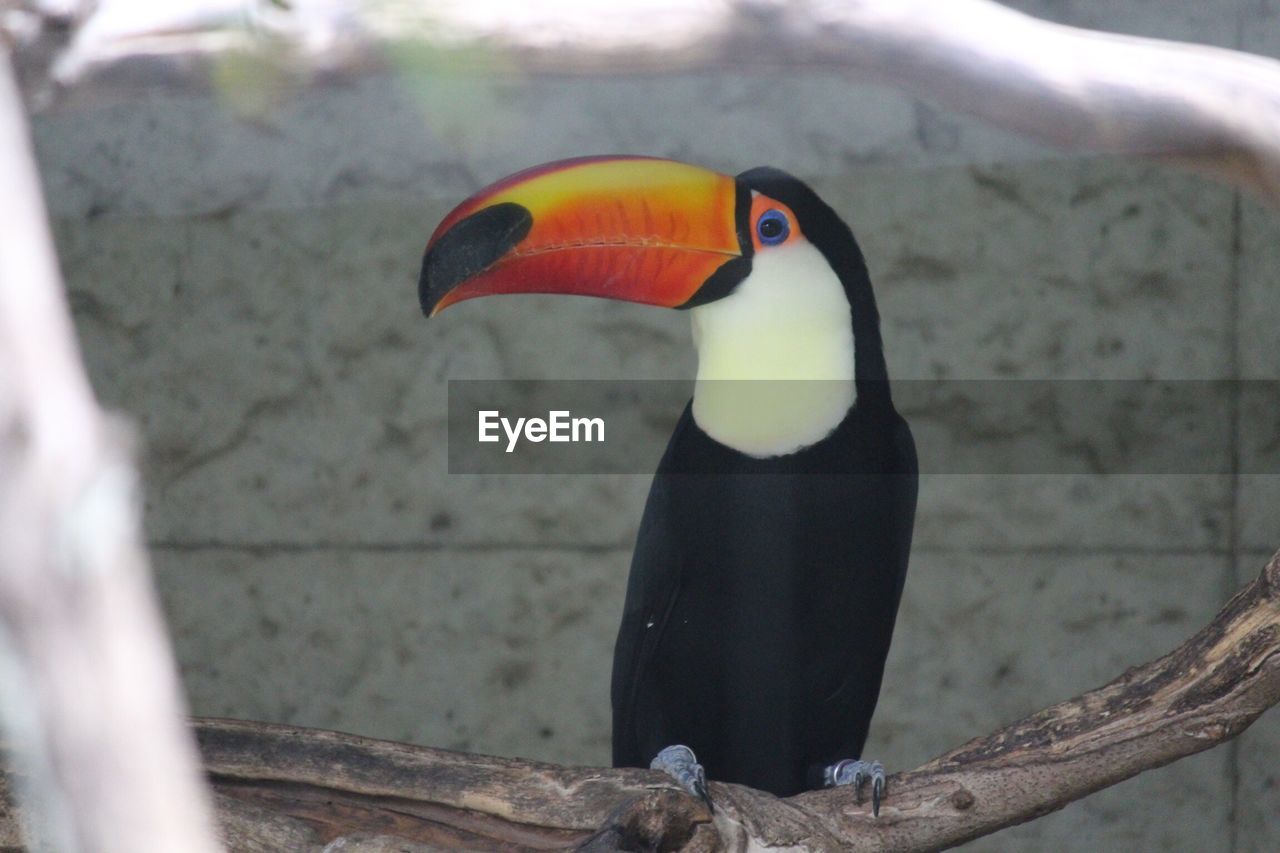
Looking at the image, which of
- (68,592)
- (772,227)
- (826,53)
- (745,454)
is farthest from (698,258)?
(68,592)

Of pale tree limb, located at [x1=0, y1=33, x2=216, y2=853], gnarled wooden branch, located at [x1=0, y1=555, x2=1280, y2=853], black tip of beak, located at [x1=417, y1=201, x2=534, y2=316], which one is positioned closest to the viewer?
pale tree limb, located at [x1=0, y1=33, x2=216, y2=853]

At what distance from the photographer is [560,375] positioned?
106 inches

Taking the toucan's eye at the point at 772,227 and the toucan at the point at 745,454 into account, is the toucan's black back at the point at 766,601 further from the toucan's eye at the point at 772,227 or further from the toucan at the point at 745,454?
the toucan's eye at the point at 772,227

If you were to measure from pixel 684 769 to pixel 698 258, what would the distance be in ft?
2.39

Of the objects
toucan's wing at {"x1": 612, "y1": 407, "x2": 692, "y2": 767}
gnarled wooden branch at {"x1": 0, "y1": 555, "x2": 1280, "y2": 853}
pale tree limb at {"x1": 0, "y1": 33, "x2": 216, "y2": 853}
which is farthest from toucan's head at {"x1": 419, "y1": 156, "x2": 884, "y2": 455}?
pale tree limb at {"x1": 0, "y1": 33, "x2": 216, "y2": 853}

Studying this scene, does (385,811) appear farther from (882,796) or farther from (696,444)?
(696,444)

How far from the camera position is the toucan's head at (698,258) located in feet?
6.46

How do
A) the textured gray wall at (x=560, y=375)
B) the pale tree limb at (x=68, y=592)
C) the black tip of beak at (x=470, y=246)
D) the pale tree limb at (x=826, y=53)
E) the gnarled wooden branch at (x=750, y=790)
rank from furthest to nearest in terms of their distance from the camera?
the textured gray wall at (x=560, y=375)
the black tip of beak at (x=470, y=246)
the gnarled wooden branch at (x=750, y=790)
the pale tree limb at (x=826, y=53)
the pale tree limb at (x=68, y=592)

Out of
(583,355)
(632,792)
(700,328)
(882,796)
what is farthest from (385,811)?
(583,355)

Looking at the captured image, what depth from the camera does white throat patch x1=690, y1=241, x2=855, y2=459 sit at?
2.02 meters

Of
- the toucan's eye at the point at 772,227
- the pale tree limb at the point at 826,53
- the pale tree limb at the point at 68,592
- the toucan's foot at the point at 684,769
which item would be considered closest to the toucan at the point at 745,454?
the toucan's eye at the point at 772,227

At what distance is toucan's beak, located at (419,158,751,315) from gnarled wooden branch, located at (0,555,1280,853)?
692mm

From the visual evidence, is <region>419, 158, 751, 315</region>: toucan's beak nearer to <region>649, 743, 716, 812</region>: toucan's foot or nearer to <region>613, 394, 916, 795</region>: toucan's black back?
<region>613, 394, 916, 795</region>: toucan's black back

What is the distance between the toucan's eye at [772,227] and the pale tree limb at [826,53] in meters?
0.63
